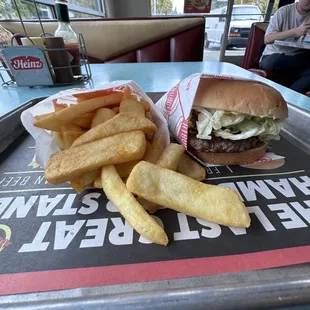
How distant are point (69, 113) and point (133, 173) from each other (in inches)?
13.6

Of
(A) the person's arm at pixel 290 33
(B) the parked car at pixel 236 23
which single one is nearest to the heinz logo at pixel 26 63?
(A) the person's arm at pixel 290 33

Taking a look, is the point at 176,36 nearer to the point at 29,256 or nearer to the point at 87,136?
the point at 87,136

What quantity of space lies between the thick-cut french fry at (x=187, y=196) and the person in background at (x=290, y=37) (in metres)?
3.68

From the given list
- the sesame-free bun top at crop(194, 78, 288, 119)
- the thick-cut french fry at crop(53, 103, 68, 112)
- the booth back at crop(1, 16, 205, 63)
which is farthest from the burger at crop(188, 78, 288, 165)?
the booth back at crop(1, 16, 205, 63)

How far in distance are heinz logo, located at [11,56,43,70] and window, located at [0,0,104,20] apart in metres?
0.89

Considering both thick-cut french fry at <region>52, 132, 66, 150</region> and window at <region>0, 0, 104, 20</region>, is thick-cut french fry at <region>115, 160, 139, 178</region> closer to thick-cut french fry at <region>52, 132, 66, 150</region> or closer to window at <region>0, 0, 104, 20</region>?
thick-cut french fry at <region>52, 132, 66, 150</region>

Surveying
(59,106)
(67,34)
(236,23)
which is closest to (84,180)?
(59,106)

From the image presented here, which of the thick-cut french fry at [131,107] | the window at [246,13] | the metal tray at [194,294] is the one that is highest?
the window at [246,13]

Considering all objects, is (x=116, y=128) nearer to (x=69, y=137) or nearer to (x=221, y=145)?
(x=69, y=137)

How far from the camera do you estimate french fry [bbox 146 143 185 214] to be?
701mm

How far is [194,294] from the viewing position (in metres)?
0.45

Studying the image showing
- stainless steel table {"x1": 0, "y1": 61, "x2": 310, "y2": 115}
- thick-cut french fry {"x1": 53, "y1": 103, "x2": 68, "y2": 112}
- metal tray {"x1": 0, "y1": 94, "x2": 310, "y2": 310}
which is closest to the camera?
metal tray {"x1": 0, "y1": 94, "x2": 310, "y2": 310}

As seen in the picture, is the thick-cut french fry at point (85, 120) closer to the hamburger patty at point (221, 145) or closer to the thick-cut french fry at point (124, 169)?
the thick-cut french fry at point (124, 169)

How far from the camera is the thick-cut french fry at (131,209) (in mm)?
574
